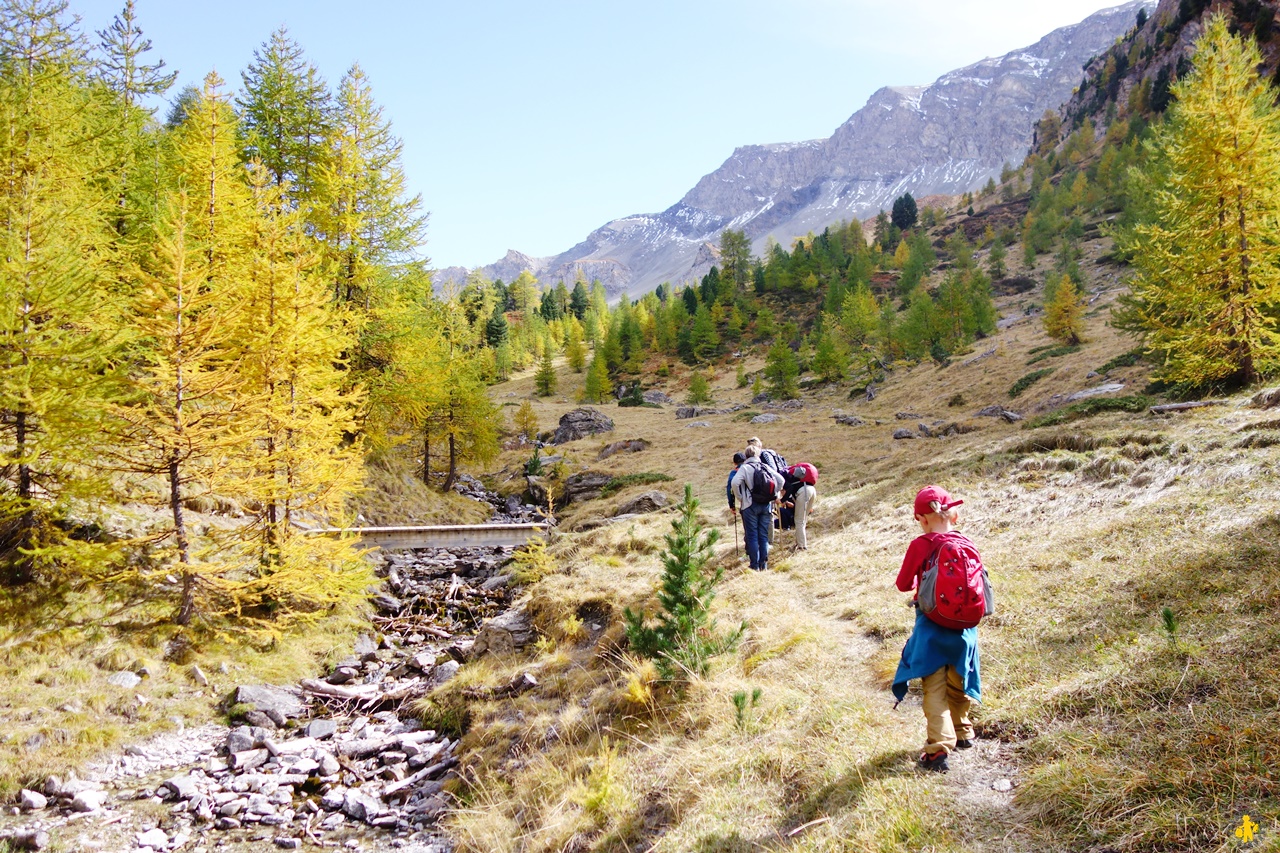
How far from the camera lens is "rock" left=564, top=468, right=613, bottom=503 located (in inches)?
1027

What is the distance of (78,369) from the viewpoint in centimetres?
1014

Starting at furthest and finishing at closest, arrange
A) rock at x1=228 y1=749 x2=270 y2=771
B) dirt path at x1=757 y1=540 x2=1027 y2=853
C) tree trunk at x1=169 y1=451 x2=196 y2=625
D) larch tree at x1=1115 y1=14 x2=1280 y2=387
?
larch tree at x1=1115 y1=14 x2=1280 y2=387, tree trunk at x1=169 y1=451 x2=196 y2=625, rock at x1=228 y1=749 x2=270 y2=771, dirt path at x1=757 y1=540 x2=1027 y2=853

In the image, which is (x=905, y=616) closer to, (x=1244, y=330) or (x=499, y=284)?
(x=1244, y=330)

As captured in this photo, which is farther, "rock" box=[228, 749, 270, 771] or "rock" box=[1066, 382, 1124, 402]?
"rock" box=[1066, 382, 1124, 402]

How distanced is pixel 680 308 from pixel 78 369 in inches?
2952

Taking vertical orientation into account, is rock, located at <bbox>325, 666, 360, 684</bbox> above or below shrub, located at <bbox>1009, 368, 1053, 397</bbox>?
below

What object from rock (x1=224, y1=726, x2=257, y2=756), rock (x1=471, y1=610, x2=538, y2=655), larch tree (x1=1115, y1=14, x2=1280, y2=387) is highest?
larch tree (x1=1115, y1=14, x2=1280, y2=387)

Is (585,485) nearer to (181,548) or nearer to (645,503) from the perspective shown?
(645,503)

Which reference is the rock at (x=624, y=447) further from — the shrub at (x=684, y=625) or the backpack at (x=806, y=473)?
the shrub at (x=684, y=625)

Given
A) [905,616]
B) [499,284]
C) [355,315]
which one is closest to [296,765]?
[905,616]

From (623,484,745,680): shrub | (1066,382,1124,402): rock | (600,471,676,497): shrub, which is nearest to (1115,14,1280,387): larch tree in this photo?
(1066,382,1124,402): rock

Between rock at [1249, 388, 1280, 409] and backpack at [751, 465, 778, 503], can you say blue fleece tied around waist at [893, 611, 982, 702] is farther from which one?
rock at [1249, 388, 1280, 409]

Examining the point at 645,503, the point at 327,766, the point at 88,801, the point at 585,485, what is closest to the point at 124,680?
the point at 88,801

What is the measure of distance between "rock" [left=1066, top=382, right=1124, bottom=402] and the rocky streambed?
21.0 metres
